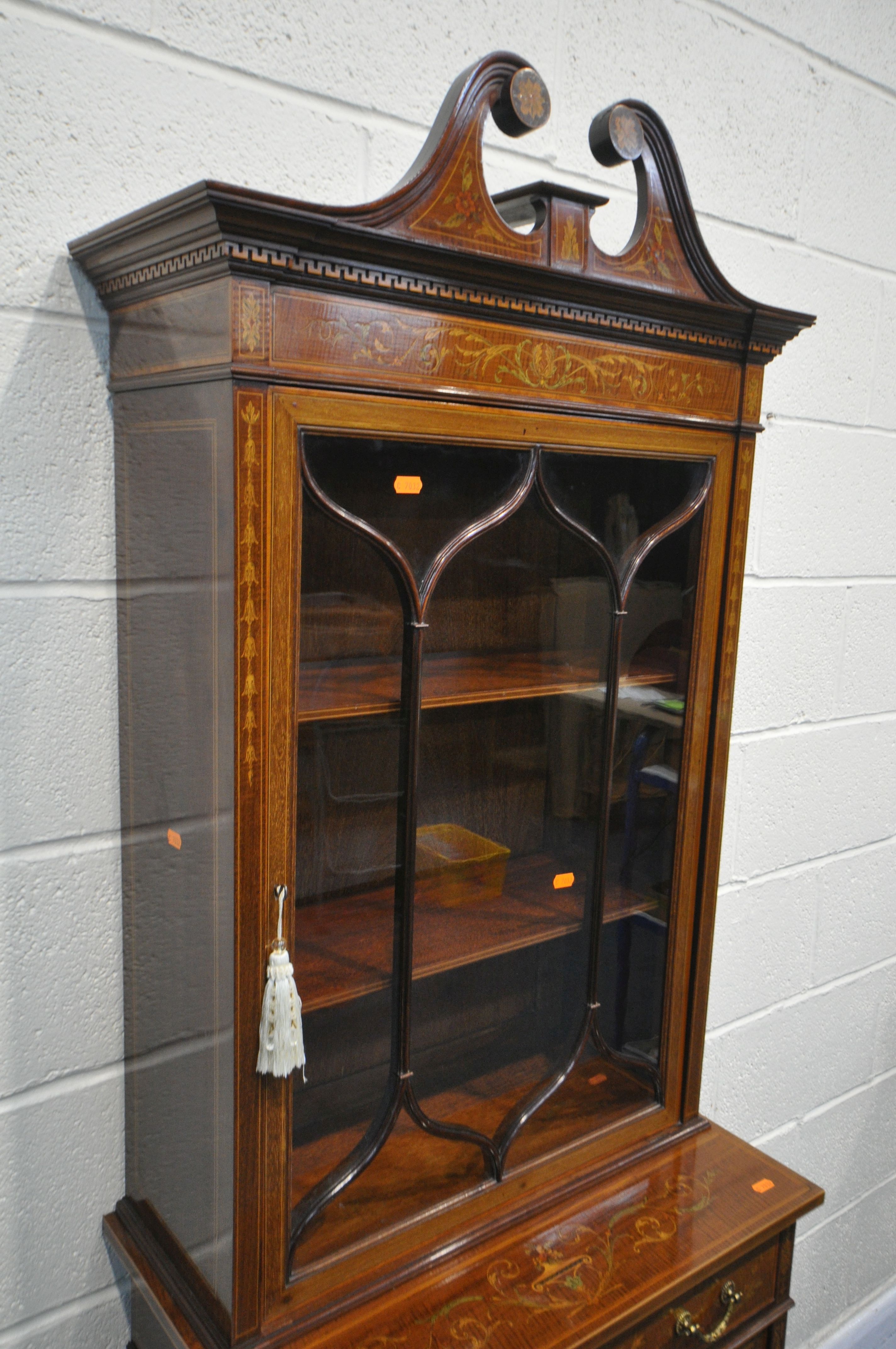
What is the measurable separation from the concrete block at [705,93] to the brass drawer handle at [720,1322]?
3.93ft

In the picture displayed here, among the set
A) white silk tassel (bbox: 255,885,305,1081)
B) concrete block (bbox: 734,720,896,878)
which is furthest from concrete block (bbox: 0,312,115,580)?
concrete block (bbox: 734,720,896,878)

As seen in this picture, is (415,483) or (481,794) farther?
(481,794)

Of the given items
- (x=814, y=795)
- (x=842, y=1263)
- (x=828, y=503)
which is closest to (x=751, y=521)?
(x=828, y=503)

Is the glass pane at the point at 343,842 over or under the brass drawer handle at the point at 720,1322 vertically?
over

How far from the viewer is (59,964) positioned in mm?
939

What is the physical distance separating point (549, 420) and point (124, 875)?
1.83 ft

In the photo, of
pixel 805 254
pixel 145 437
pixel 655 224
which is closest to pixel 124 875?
pixel 145 437

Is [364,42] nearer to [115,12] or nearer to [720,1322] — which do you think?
[115,12]

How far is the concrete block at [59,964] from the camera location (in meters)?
0.92

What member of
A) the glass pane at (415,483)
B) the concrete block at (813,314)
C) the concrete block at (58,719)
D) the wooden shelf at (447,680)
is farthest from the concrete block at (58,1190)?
the concrete block at (813,314)

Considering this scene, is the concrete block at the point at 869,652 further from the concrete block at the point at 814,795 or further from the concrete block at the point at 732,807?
the concrete block at the point at 732,807

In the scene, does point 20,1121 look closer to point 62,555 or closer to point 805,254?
point 62,555

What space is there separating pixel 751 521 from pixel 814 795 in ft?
1.51

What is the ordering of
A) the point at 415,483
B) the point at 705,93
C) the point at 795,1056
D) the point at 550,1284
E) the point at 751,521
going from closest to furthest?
the point at 415,483 → the point at 550,1284 → the point at 705,93 → the point at 751,521 → the point at 795,1056
